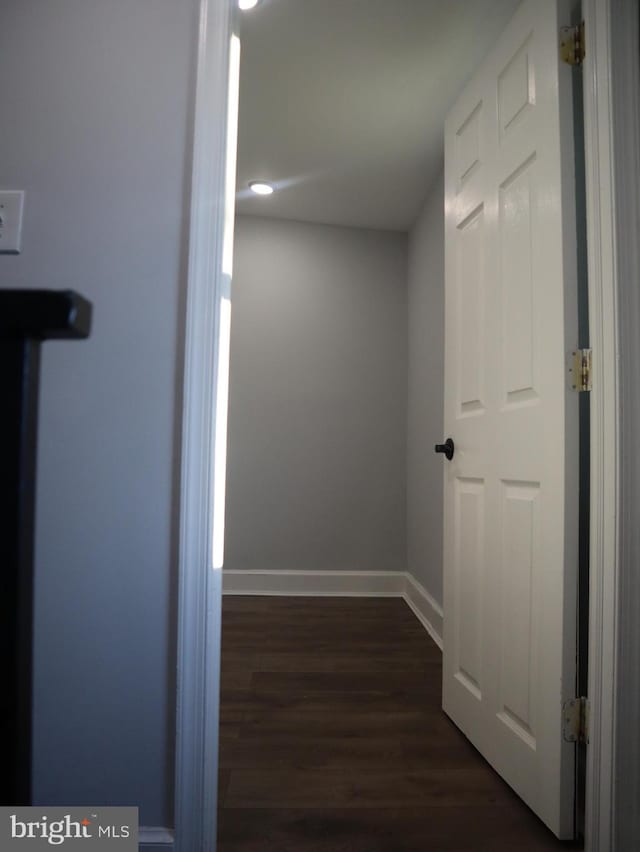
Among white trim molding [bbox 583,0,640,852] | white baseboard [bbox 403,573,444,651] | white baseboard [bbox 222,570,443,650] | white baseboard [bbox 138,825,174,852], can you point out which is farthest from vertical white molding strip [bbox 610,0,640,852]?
white baseboard [bbox 222,570,443,650]

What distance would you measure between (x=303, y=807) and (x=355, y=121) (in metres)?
2.61

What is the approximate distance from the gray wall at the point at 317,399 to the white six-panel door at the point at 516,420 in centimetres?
161

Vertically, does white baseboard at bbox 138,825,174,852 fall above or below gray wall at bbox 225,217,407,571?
below

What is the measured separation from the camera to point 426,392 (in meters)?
3.08

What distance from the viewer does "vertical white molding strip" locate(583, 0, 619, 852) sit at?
3.56ft

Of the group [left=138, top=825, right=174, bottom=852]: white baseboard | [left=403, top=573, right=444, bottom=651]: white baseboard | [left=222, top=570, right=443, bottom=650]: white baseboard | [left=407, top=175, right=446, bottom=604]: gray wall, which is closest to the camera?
[left=138, top=825, right=174, bottom=852]: white baseboard

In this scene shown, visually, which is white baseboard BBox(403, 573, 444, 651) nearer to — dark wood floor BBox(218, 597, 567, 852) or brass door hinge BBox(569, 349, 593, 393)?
dark wood floor BBox(218, 597, 567, 852)

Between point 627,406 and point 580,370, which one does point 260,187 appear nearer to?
point 580,370

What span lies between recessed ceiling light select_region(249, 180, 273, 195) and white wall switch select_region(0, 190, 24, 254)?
6.91 feet

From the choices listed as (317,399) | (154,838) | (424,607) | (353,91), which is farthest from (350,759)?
(353,91)

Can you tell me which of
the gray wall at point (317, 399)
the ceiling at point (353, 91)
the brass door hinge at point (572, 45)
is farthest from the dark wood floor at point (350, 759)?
the ceiling at point (353, 91)

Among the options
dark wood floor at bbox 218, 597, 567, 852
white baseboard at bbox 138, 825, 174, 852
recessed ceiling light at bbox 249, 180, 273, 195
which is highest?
recessed ceiling light at bbox 249, 180, 273, 195

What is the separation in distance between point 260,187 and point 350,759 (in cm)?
285

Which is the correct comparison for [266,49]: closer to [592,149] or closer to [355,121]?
[355,121]
